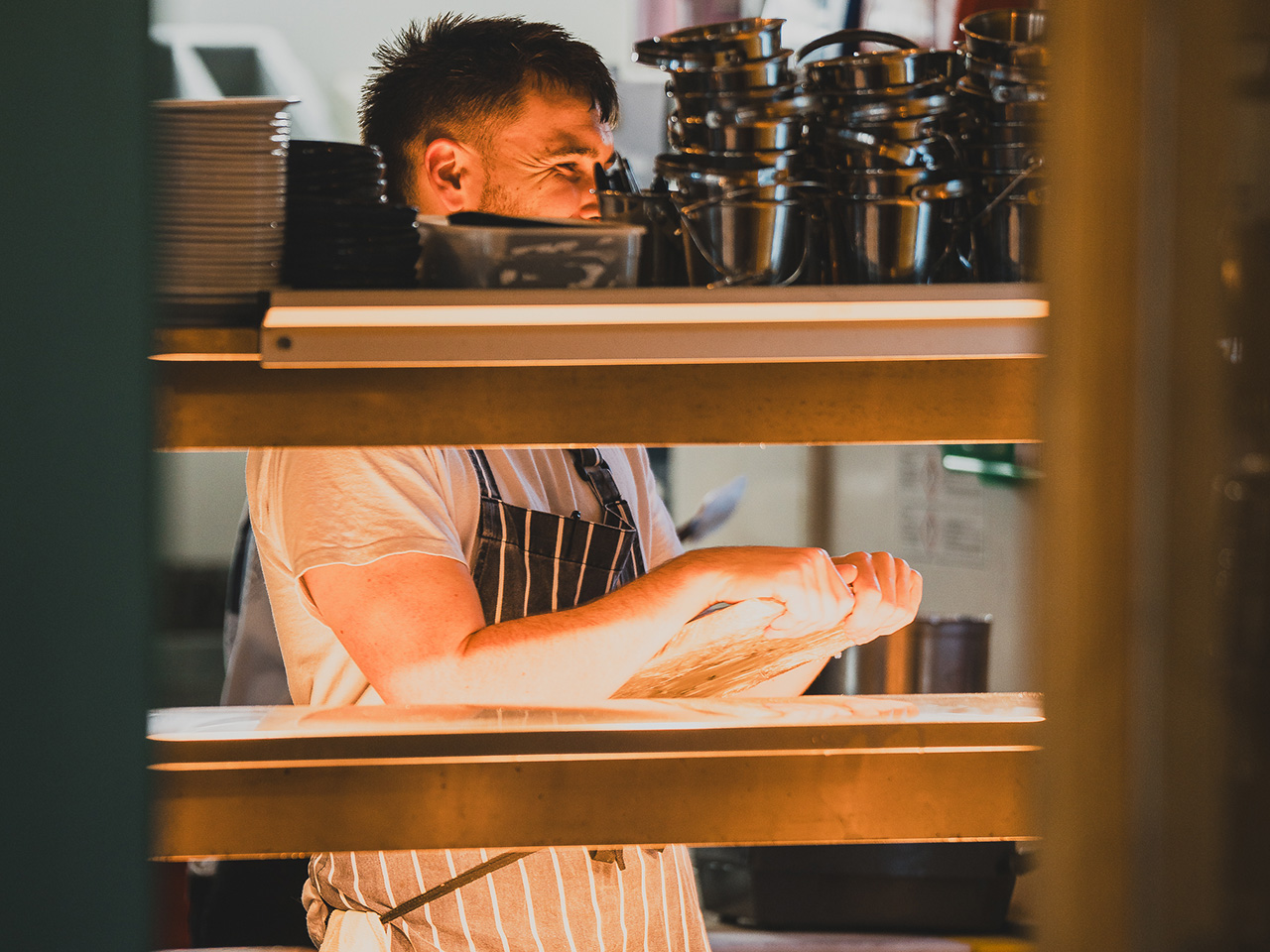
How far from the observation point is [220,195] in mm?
880

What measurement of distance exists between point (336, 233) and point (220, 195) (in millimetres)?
87

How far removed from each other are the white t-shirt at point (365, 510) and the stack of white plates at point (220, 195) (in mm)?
247

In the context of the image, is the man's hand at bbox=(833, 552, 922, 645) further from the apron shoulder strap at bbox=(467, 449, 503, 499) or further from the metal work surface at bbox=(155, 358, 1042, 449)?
the apron shoulder strap at bbox=(467, 449, 503, 499)

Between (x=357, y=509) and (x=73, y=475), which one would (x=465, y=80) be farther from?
(x=73, y=475)

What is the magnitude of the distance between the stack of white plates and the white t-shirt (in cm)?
25

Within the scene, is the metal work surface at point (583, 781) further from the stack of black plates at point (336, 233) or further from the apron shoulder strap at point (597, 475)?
the apron shoulder strap at point (597, 475)

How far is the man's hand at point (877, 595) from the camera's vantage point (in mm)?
1053

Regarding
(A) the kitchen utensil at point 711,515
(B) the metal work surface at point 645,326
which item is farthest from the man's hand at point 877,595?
(A) the kitchen utensil at point 711,515

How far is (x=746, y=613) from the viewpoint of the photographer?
3.50ft

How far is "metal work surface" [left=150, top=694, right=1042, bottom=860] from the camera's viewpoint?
2.85ft

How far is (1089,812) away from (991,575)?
2.59 meters

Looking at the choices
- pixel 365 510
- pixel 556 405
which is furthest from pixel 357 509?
pixel 556 405

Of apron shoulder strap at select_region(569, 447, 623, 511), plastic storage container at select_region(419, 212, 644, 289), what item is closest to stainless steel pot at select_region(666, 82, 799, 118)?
plastic storage container at select_region(419, 212, 644, 289)

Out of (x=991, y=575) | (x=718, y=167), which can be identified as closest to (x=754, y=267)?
(x=718, y=167)
